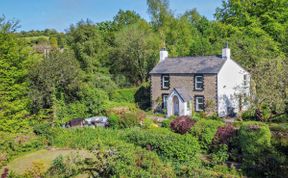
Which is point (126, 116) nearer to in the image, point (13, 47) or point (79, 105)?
point (79, 105)

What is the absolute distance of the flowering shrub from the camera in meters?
19.7

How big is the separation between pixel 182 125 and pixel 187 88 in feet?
34.7

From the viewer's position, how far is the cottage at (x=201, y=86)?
3097cm

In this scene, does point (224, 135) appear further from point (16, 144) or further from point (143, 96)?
point (143, 96)

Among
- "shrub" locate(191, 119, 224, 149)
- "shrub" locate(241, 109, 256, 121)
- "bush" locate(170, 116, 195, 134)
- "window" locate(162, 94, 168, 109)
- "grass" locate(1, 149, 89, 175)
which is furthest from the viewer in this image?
"window" locate(162, 94, 168, 109)

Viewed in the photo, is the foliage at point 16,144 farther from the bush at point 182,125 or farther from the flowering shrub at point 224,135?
the flowering shrub at point 224,135

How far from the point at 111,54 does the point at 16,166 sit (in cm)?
2914

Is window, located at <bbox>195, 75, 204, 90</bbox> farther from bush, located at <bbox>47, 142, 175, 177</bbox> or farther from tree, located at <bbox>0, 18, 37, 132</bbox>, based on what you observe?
bush, located at <bbox>47, 142, 175, 177</bbox>

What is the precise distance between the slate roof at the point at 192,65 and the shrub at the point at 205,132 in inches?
412

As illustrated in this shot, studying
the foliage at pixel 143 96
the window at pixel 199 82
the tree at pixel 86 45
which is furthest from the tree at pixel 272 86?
the tree at pixel 86 45

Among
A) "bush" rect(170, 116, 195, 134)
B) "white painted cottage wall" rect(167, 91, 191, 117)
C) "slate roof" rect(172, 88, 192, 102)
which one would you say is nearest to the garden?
"bush" rect(170, 116, 195, 134)

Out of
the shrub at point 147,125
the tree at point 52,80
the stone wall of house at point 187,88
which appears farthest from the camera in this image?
the stone wall of house at point 187,88

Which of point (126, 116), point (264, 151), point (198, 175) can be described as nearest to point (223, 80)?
point (126, 116)

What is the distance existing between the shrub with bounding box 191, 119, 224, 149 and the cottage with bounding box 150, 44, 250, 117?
9936mm
